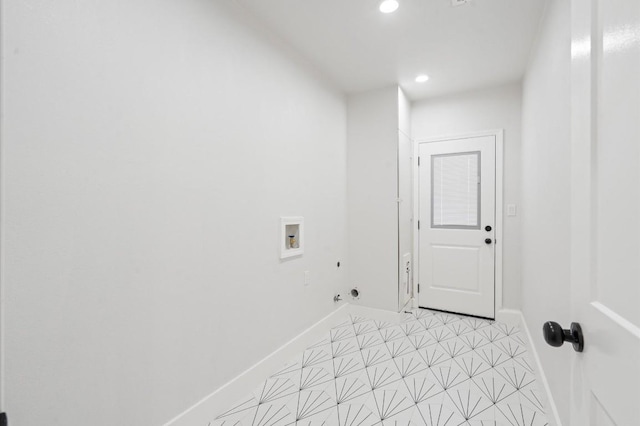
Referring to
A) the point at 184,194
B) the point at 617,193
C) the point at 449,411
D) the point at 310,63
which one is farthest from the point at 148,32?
the point at 449,411

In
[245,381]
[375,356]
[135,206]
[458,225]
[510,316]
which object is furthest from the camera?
[458,225]

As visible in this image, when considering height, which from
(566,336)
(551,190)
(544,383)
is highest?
(551,190)

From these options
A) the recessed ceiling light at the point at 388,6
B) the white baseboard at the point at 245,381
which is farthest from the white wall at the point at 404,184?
the recessed ceiling light at the point at 388,6

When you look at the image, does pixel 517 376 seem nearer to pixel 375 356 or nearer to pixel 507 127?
pixel 375 356

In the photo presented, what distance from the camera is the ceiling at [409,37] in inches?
77.8

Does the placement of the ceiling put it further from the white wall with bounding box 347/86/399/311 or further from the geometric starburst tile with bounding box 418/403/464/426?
the geometric starburst tile with bounding box 418/403/464/426

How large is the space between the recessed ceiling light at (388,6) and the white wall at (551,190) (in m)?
0.89

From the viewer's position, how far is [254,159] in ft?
6.65

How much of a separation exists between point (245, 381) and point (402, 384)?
1.03m

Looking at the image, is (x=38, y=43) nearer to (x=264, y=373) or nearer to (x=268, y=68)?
(x=268, y=68)

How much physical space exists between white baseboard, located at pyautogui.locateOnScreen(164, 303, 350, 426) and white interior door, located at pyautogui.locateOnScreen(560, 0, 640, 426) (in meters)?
1.63

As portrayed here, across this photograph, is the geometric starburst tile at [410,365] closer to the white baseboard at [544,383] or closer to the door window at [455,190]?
the white baseboard at [544,383]

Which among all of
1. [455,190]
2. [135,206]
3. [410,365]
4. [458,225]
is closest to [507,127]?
[455,190]

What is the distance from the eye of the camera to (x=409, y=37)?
2.30 m
